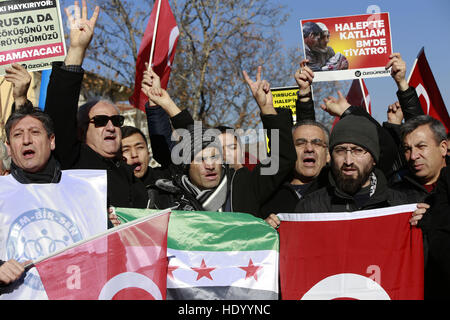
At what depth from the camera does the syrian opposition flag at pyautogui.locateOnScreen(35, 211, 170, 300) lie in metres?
3.15

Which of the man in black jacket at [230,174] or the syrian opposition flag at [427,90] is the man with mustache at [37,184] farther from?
the syrian opposition flag at [427,90]

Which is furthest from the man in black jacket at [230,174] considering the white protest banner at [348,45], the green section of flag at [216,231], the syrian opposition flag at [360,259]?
the white protest banner at [348,45]

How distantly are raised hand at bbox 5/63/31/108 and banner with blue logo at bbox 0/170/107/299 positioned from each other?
781mm

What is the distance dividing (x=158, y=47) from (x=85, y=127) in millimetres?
1615

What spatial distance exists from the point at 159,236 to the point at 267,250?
764mm

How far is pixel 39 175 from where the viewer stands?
3463 millimetres

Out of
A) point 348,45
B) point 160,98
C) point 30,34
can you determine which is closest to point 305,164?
point 160,98

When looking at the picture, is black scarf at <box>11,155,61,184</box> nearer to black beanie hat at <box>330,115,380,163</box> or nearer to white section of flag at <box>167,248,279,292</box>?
white section of flag at <box>167,248,279,292</box>

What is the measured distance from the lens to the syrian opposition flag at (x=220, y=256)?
371 cm

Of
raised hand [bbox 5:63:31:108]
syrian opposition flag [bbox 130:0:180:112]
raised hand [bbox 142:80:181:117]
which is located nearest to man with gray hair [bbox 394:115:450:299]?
raised hand [bbox 142:80:181:117]

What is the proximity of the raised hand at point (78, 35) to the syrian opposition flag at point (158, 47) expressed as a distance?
156 centimetres

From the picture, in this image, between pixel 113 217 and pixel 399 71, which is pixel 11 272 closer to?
pixel 113 217

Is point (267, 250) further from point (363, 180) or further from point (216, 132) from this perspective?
point (216, 132)
